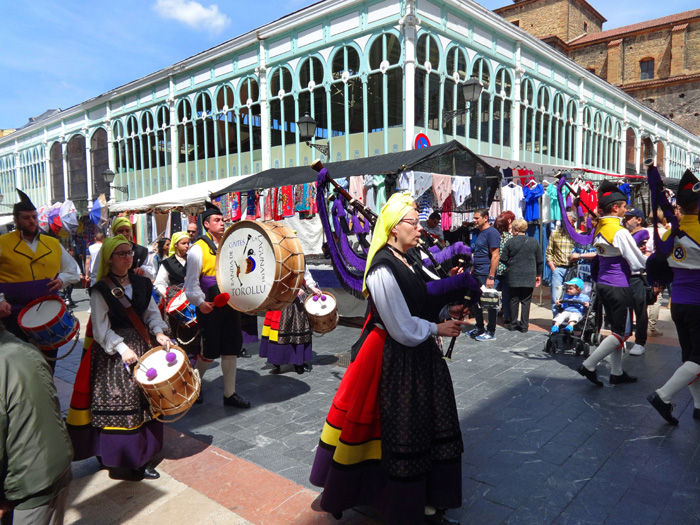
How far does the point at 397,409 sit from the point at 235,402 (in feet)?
8.94

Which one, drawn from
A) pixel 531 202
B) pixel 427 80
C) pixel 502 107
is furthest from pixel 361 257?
pixel 502 107

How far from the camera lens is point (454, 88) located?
13.8 m

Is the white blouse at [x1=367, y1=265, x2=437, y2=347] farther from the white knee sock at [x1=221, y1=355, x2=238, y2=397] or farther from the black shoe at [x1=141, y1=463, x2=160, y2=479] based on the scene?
the white knee sock at [x1=221, y1=355, x2=238, y2=397]

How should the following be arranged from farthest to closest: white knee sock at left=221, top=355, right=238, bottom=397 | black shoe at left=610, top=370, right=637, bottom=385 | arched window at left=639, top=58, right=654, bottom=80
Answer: arched window at left=639, top=58, right=654, bottom=80, black shoe at left=610, top=370, right=637, bottom=385, white knee sock at left=221, top=355, right=238, bottom=397

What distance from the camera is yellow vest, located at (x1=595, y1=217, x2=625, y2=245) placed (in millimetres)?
4883

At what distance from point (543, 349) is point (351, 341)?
2.87m

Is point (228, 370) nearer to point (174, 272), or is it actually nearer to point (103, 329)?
point (174, 272)

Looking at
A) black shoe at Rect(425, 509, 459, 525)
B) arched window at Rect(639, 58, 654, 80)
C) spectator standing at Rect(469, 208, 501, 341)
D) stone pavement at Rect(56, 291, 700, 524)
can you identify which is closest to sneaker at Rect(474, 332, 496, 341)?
spectator standing at Rect(469, 208, 501, 341)

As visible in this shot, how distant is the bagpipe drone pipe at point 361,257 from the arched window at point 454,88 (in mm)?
8896

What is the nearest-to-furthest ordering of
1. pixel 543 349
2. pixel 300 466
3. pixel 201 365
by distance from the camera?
1. pixel 300 466
2. pixel 201 365
3. pixel 543 349

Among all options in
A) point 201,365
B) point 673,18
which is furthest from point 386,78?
point 673,18

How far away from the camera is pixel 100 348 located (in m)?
3.37

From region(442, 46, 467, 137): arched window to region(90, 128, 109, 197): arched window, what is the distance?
55.5 ft

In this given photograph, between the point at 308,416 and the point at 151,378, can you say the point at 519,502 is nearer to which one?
the point at 308,416
